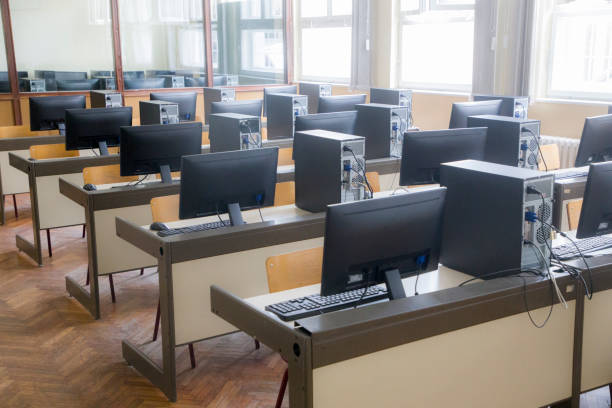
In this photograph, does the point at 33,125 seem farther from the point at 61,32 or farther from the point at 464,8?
the point at 464,8

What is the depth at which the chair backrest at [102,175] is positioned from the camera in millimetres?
4224

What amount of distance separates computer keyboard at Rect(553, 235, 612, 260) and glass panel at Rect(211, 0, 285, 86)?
7438mm

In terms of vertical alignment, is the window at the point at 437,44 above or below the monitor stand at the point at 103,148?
above

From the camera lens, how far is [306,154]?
3.40 meters

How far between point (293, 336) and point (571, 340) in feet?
3.64

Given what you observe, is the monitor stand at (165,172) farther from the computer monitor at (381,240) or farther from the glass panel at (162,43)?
the glass panel at (162,43)

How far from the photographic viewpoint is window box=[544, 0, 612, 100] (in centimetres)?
613

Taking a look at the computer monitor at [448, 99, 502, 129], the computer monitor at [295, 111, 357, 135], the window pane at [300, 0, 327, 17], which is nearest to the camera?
the computer monitor at [295, 111, 357, 135]

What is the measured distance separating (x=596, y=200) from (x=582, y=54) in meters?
4.21

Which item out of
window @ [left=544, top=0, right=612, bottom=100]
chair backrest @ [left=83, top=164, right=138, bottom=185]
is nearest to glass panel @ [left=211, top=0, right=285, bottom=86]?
window @ [left=544, top=0, right=612, bottom=100]

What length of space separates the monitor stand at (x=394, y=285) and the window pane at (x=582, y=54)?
188 inches

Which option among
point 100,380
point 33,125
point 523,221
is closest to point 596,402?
point 523,221

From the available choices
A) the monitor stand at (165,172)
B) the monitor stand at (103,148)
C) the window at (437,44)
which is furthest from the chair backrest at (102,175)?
the window at (437,44)

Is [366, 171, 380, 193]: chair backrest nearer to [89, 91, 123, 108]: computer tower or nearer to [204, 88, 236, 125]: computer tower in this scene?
[89, 91, 123, 108]: computer tower
